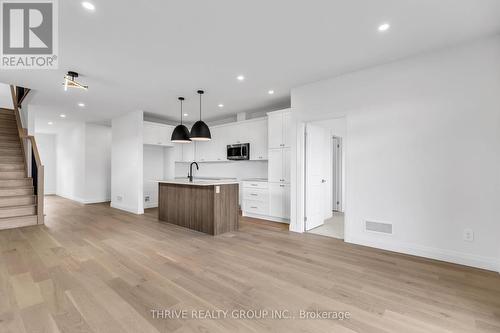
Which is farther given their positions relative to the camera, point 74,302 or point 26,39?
point 26,39

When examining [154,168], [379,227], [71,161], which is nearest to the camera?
[379,227]

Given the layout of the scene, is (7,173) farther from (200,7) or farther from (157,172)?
(200,7)

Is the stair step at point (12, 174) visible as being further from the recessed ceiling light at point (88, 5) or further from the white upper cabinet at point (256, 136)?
the white upper cabinet at point (256, 136)

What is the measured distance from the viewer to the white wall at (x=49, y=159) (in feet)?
31.6

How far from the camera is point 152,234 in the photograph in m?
4.09

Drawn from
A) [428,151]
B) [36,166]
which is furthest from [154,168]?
[428,151]

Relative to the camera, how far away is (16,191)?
4867 mm

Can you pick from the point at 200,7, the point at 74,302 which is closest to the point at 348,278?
the point at 74,302

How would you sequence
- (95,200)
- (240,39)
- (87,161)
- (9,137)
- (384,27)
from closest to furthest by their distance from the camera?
(384,27) < (240,39) < (9,137) < (87,161) < (95,200)

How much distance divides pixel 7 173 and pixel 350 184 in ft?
23.7

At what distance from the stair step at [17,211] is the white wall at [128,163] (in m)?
1.95

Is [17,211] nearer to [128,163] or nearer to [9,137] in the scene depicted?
[128,163]

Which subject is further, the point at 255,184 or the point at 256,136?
the point at 256,136

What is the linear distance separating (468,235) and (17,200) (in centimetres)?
783
